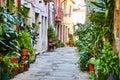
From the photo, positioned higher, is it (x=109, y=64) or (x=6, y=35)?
(x=6, y=35)

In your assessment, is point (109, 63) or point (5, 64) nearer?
point (109, 63)

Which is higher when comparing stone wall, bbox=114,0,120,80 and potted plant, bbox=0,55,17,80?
stone wall, bbox=114,0,120,80

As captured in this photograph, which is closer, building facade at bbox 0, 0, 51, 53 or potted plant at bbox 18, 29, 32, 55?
potted plant at bbox 18, 29, 32, 55

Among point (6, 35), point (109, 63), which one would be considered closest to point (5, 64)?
point (6, 35)

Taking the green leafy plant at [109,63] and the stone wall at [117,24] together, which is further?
the stone wall at [117,24]

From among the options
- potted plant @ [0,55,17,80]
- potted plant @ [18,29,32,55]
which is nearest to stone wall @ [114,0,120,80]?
potted plant @ [0,55,17,80]

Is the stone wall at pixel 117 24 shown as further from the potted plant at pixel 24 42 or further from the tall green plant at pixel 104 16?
the potted plant at pixel 24 42

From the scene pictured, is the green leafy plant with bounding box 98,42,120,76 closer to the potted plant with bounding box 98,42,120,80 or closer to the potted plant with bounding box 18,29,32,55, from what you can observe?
the potted plant with bounding box 98,42,120,80

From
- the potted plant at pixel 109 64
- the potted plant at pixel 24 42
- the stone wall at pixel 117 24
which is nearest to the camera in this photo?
the potted plant at pixel 109 64

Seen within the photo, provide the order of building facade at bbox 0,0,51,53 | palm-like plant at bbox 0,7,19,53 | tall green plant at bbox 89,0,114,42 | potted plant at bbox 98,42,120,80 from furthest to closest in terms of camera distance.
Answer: building facade at bbox 0,0,51,53 < tall green plant at bbox 89,0,114,42 < palm-like plant at bbox 0,7,19,53 < potted plant at bbox 98,42,120,80

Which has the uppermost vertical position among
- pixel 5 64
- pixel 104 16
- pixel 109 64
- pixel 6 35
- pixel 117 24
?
pixel 104 16

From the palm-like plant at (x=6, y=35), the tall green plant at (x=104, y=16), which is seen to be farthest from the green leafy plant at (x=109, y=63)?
the palm-like plant at (x=6, y=35)

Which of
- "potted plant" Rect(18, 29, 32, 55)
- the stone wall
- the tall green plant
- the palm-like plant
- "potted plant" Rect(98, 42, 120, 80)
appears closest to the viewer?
"potted plant" Rect(98, 42, 120, 80)

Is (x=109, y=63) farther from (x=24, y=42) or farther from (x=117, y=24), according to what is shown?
(x=24, y=42)
